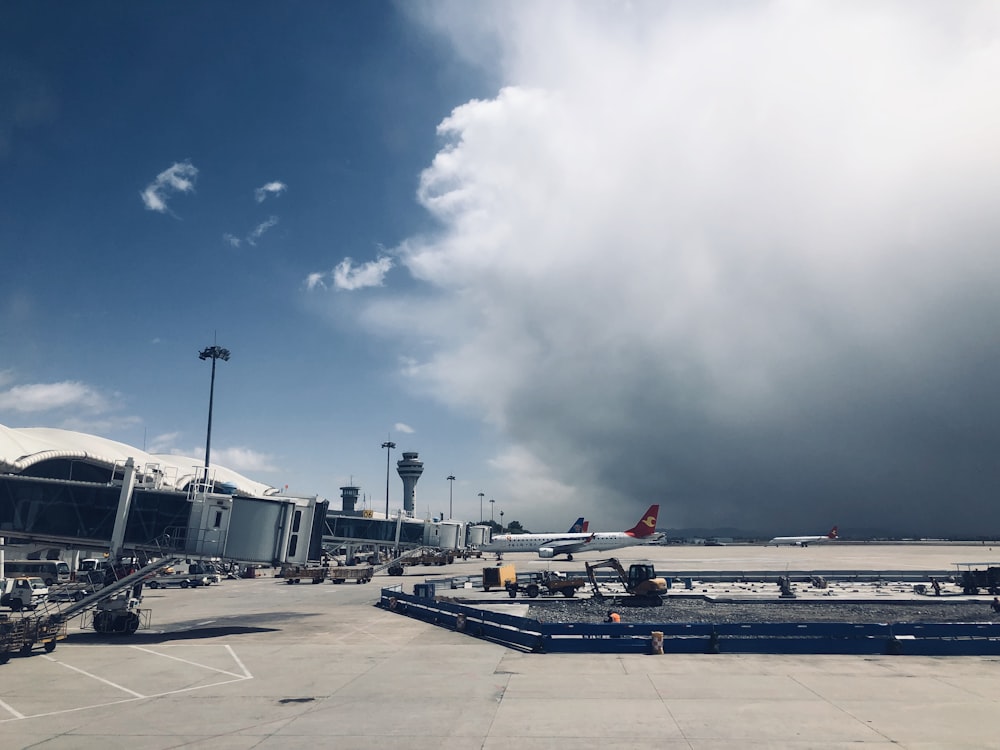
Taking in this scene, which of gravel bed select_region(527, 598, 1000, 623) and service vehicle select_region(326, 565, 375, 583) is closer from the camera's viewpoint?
gravel bed select_region(527, 598, 1000, 623)

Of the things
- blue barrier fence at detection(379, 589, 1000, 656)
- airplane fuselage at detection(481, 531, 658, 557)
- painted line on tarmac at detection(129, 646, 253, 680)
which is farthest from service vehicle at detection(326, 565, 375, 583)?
blue barrier fence at detection(379, 589, 1000, 656)

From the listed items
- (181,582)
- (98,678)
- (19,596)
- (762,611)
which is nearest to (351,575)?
(181,582)

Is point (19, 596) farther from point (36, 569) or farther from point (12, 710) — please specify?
point (12, 710)

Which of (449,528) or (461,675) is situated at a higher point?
(449,528)

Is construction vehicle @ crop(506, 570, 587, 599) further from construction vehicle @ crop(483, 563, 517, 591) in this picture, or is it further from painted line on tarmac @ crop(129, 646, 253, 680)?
painted line on tarmac @ crop(129, 646, 253, 680)

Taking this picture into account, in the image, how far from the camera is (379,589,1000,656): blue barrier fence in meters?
25.3

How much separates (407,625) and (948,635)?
1055 inches

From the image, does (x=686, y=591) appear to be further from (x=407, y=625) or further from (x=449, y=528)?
(x=449, y=528)

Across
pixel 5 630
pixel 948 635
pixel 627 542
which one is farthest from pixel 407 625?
pixel 627 542

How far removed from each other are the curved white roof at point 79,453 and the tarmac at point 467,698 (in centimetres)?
1195

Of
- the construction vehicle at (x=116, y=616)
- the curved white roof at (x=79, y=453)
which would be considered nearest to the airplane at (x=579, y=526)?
the curved white roof at (x=79, y=453)

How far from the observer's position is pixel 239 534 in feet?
119

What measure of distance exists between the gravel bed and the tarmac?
42.0ft

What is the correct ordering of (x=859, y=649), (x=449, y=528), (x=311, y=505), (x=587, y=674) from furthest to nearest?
1. (x=449, y=528)
2. (x=311, y=505)
3. (x=859, y=649)
4. (x=587, y=674)
